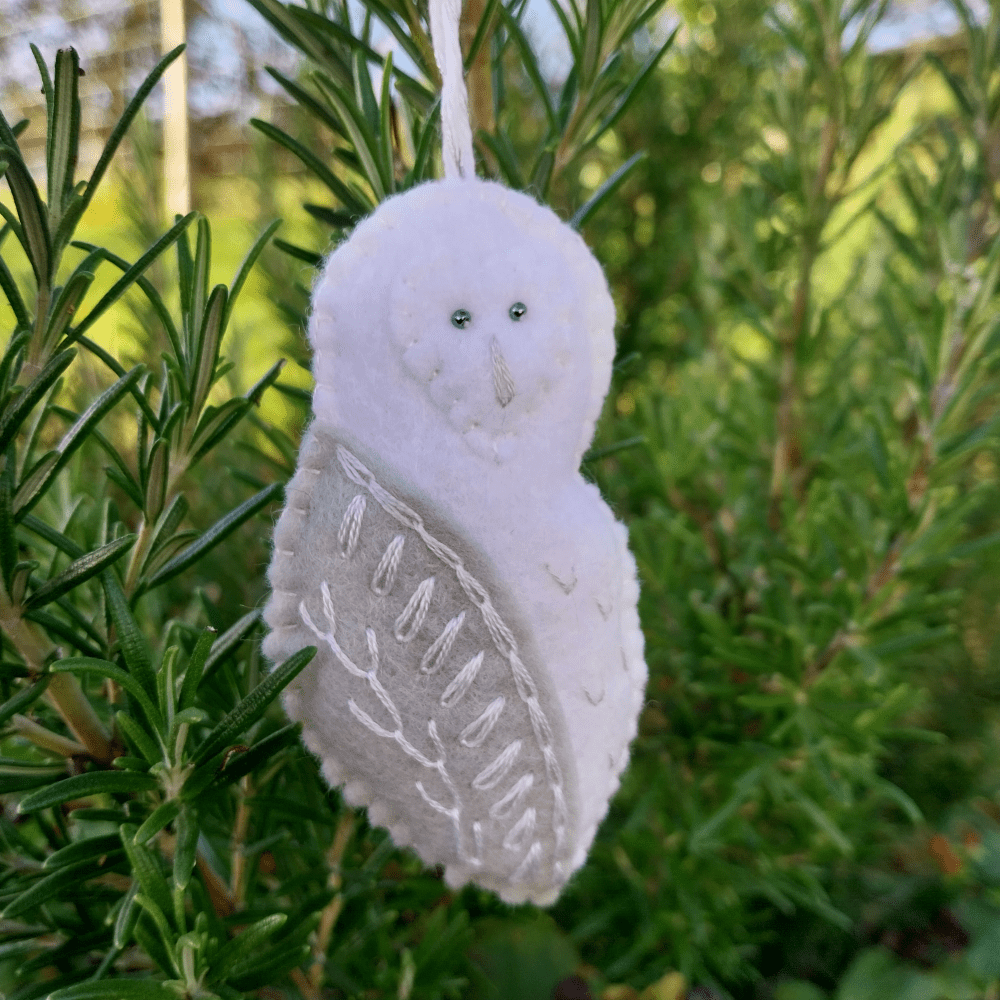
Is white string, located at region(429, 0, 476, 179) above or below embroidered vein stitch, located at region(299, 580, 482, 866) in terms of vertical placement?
above

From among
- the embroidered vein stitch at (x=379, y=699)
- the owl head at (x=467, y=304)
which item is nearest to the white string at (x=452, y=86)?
the owl head at (x=467, y=304)

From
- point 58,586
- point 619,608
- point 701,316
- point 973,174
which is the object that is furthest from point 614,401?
point 58,586

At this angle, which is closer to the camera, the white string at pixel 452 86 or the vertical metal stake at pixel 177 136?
the white string at pixel 452 86

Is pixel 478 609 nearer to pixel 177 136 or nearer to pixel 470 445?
pixel 470 445

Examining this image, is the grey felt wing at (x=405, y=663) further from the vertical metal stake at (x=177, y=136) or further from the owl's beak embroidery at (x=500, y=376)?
the vertical metal stake at (x=177, y=136)

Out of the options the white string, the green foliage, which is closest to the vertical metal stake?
the green foliage

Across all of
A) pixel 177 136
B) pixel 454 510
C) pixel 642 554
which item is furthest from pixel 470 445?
pixel 177 136

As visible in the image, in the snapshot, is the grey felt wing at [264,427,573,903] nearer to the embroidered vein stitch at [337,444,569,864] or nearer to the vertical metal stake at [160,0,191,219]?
the embroidered vein stitch at [337,444,569,864]

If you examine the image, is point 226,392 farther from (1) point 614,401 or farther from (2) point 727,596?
(2) point 727,596
